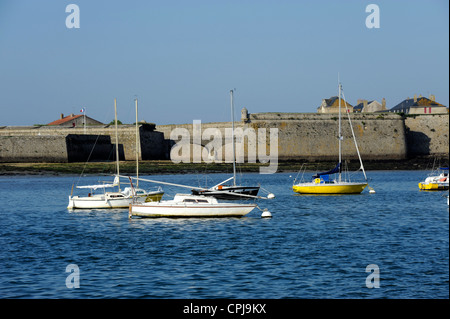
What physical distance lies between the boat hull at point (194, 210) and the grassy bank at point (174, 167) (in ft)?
90.9

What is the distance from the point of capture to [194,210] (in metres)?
21.7

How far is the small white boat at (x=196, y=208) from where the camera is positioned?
21719 millimetres

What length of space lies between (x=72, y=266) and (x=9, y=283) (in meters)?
1.86

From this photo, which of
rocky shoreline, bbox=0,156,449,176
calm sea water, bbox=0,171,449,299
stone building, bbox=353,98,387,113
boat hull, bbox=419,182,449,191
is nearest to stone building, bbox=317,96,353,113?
stone building, bbox=353,98,387,113

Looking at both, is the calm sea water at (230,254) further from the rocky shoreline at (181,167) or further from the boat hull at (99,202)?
the rocky shoreline at (181,167)

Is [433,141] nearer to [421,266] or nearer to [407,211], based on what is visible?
[407,211]

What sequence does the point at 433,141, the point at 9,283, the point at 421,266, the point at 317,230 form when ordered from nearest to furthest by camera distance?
the point at 9,283 → the point at 421,266 → the point at 317,230 → the point at 433,141

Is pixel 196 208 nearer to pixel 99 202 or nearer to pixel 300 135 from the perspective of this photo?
pixel 99 202

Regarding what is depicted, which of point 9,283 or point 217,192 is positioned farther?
point 217,192

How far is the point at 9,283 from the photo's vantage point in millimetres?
11891

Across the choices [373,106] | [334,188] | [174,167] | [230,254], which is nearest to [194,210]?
[230,254]

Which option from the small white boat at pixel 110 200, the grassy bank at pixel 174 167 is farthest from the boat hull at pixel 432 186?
the small white boat at pixel 110 200

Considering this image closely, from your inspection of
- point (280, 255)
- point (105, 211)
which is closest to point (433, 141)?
point (105, 211)

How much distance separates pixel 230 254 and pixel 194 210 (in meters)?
6.68
